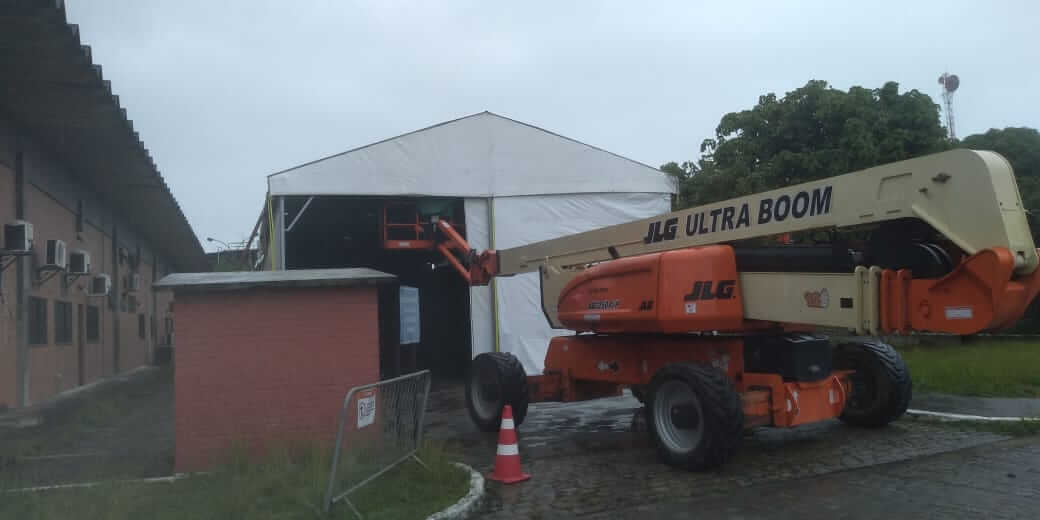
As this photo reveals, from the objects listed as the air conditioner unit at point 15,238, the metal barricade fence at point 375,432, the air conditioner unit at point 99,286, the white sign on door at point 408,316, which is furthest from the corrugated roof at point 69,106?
the metal barricade fence at point 375,432

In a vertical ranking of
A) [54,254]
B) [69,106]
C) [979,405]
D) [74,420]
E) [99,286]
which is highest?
[69,106]

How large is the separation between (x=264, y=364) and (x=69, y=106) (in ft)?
26.0

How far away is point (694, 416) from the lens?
25.7 feet

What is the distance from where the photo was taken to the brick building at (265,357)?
8.24 metres

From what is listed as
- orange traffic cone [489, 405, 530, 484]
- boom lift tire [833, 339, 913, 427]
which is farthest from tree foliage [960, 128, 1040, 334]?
orange traffic cone [489, 405, 530, 484]

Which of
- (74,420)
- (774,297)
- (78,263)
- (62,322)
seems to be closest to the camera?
(774,297)

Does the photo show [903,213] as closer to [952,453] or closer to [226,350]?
[952,453]

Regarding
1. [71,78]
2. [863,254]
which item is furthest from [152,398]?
[863,254]

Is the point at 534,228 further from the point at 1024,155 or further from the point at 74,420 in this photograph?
the point at 1024,155

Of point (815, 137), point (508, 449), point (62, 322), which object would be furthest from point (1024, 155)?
point (62, 322)

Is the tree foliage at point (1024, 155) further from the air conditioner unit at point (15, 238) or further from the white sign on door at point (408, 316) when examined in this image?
the air conditioner unit at point (15, 238)

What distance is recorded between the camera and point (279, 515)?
6.14 meters

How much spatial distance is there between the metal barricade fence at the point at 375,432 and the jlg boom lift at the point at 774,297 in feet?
8.13

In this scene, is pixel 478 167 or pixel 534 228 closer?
pixel 478 167
